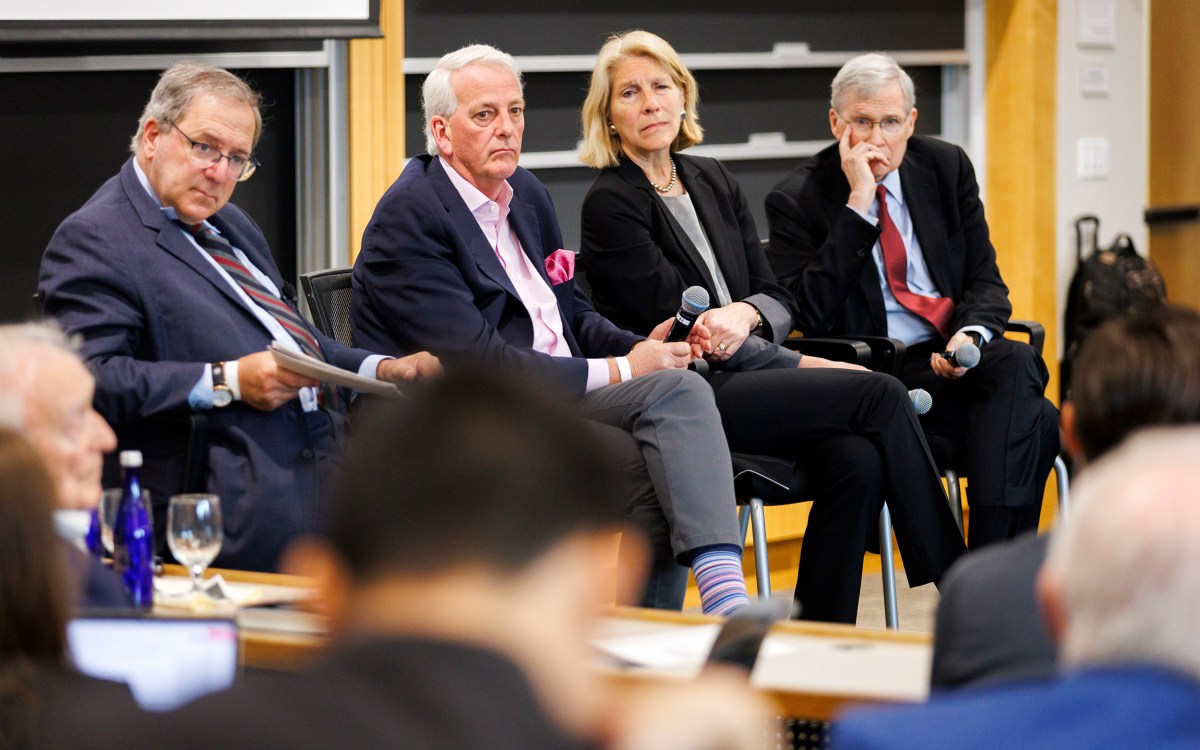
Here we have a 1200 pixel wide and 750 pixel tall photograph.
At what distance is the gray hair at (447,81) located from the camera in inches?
135

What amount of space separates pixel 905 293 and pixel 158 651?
2.82 metres

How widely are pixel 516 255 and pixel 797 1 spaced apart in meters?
2.23

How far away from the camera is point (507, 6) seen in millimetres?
4723

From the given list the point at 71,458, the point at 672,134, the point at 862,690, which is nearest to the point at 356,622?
the point at 862,690

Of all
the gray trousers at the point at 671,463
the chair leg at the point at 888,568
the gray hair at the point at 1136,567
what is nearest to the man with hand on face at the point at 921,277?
the chair leg at the point at 888,568

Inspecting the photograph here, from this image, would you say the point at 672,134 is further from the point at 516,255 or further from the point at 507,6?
the point at 507,6

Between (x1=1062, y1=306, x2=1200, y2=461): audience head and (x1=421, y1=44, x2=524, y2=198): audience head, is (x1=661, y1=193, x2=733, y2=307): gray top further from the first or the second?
(x1=1062, y1=306, x2=1200, y2=461): audience head

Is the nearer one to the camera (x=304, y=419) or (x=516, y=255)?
(x=304, y=419)

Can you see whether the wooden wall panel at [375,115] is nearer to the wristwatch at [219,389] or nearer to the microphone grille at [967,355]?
the wristwatch at [219,389]

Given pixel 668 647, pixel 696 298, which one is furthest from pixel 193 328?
pixel 668 647

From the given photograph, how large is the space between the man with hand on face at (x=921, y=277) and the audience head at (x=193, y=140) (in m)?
1.53

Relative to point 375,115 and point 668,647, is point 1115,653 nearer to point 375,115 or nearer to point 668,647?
point 668,647

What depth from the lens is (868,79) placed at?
13.2 ft

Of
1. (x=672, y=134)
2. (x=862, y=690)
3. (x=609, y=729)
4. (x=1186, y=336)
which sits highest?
(x=672, y=134)
